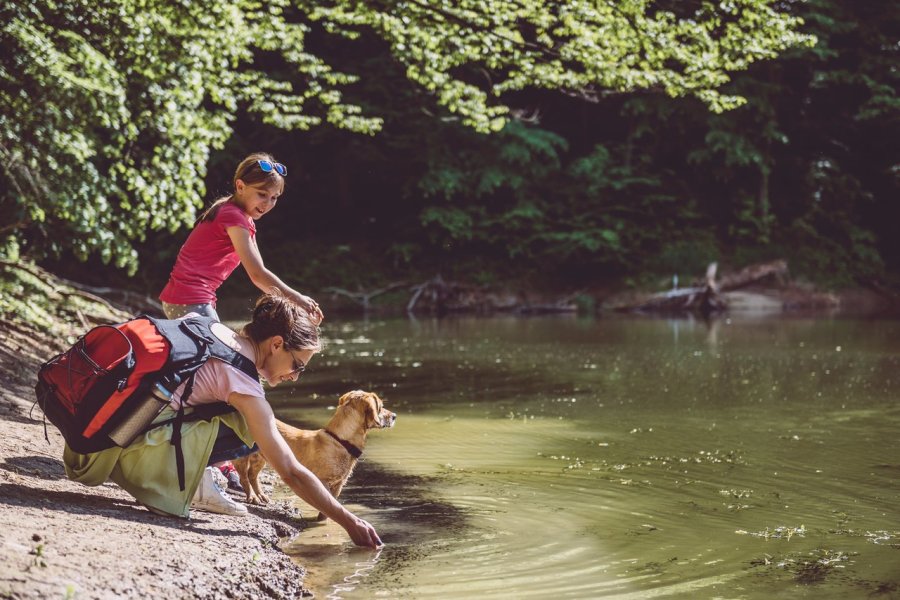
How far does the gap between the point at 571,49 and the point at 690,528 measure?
7.96 meters

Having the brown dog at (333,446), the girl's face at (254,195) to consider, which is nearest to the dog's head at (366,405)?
the brown dog at (333,446)

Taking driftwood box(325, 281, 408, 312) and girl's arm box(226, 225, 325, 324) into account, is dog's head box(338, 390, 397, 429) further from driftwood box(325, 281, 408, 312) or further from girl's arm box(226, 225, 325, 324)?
driftwood box(325, 281, 408, 312)

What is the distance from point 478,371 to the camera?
13.6 metres

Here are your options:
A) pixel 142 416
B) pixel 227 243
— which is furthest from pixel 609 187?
pixel 142 416

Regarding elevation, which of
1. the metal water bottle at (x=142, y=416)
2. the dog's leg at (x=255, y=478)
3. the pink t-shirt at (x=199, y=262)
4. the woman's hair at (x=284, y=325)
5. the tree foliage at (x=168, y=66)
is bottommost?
the dog's leg at (x=255, y=478)

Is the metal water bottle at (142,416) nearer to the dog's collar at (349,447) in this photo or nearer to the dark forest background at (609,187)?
the dog's collar at (349,447)

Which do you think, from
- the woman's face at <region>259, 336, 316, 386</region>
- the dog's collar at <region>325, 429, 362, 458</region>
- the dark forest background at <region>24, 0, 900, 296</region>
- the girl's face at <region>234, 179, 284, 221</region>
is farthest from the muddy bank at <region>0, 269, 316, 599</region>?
the dark forest background at <region>24, 0, 900, 296</region>

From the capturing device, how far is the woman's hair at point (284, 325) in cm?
437

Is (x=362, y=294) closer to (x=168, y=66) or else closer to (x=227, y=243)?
(x=168, y=66)

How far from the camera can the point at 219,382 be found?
14.0 feet

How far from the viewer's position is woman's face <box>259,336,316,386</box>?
4.39 meters

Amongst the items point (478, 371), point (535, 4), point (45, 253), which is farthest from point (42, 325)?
point (535, 4)

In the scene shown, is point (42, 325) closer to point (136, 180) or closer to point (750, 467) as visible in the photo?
point (136, 180)

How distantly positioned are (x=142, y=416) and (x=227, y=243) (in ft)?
5.63
